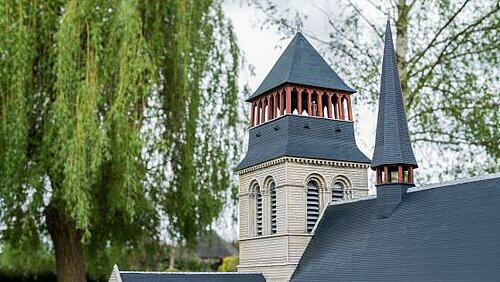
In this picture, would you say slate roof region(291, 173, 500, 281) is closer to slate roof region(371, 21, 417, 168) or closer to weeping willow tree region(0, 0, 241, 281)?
slate roof region(371, 21, 417, 168)

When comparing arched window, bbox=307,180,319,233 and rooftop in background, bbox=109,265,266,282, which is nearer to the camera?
rooftop in background, bbox=109,265,266,282

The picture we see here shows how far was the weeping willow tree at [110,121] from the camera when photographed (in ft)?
48.4

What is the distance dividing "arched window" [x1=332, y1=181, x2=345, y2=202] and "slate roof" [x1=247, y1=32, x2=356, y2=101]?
279 cm

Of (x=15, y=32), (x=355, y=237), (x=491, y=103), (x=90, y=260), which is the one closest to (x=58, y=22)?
(x=15, y=32)

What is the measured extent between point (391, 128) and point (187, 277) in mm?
6405

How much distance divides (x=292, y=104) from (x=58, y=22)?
751cm

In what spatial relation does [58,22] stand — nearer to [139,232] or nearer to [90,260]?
[139,232]

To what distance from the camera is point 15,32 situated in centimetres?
1480

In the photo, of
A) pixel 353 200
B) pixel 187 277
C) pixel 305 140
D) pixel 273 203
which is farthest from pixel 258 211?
pixel 187 277

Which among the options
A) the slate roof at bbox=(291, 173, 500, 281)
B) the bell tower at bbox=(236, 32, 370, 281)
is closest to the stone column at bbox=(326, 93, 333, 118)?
the bell tower at bbox=(236, 32, 370, 281)

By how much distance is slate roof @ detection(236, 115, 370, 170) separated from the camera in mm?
19562

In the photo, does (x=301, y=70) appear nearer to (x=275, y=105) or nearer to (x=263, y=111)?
(x=275, y=105)

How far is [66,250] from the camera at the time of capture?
1709 cm

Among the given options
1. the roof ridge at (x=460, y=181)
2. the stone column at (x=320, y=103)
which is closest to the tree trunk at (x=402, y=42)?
the stone column at (x=320, y=103)
